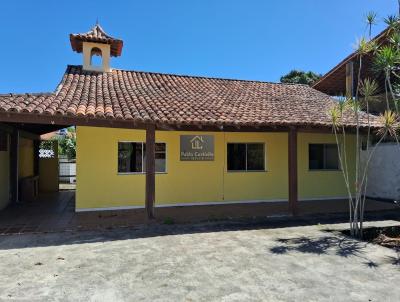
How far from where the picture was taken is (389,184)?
1321 cm

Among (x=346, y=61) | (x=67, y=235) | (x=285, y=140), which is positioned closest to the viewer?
A: (x=67, y=235)

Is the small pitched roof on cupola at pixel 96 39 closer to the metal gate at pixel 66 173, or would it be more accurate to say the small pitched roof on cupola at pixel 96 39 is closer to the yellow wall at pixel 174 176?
the yellow wall at pixel 174 176

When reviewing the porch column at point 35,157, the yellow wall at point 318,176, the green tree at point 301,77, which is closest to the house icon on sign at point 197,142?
the yellow wall at point 318,176

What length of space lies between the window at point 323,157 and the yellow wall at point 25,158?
11.1 metres

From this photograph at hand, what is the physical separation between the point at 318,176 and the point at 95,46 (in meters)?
10.1

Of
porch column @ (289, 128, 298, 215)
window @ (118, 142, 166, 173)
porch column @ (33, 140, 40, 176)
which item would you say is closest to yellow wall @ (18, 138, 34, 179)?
porch column @ (33, 140, 40, 176)

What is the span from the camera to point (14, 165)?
1278 cm

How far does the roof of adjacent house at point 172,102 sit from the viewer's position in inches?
335

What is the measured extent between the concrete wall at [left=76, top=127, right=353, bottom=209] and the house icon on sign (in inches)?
16.9

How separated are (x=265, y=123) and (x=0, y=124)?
8.00 meters

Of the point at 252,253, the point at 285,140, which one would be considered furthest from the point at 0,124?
the point at 285,140

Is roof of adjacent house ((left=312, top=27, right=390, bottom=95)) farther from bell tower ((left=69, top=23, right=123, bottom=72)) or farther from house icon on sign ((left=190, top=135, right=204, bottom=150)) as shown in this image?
bell tower ((left=69, top=23, right=123, bottom=72))

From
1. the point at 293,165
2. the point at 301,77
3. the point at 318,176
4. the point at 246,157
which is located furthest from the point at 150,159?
the point at 301,77

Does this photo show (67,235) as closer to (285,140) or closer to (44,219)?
(44,219)
